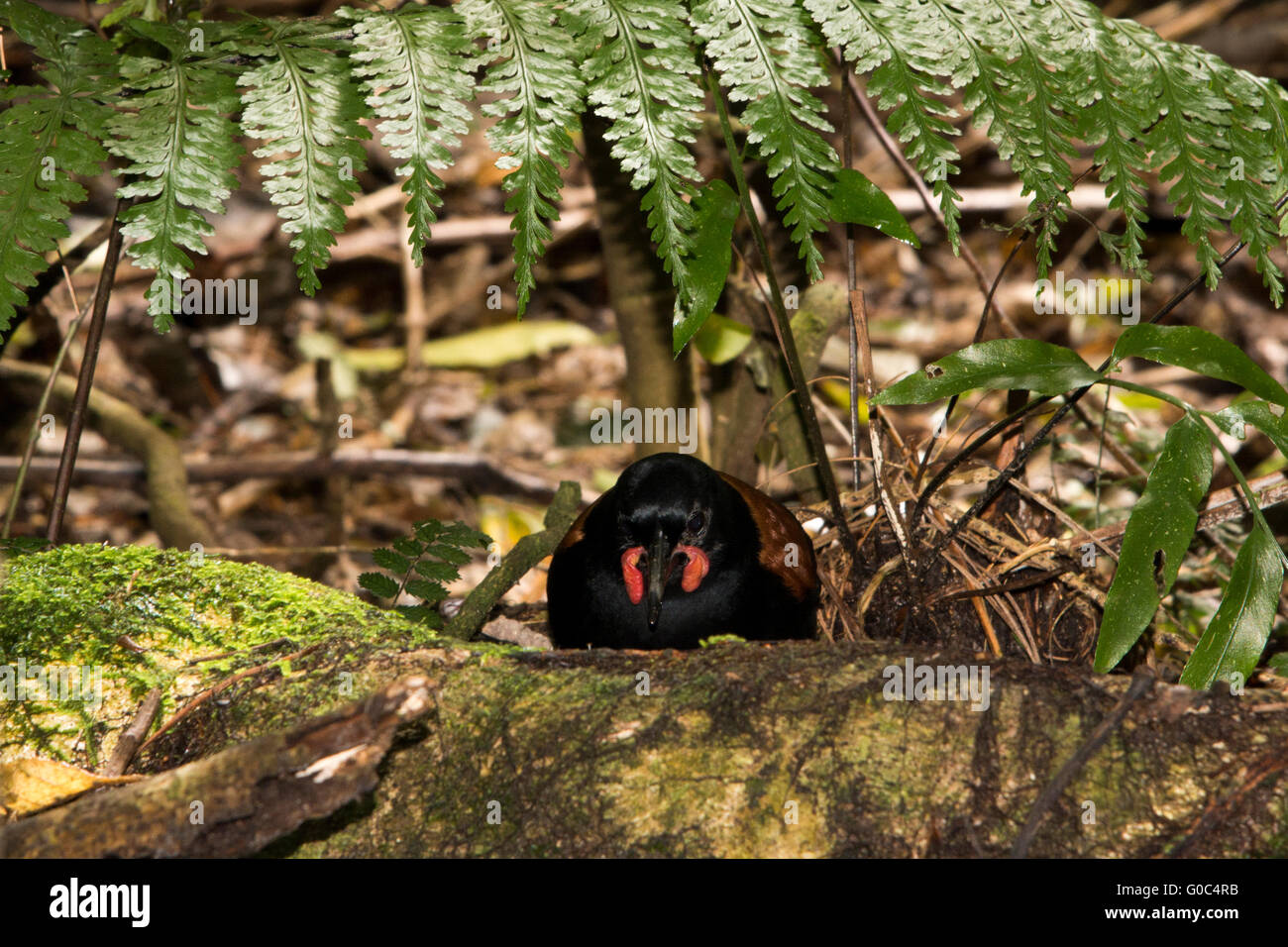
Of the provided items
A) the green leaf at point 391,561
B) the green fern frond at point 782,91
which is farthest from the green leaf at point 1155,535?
the green leaf at point 391,561

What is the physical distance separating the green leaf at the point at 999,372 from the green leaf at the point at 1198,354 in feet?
0.33

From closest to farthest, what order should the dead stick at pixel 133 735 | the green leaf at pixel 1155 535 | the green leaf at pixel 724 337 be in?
the dead stick at pixel 133 735
the green leaf at pixel 1155 535
the green leaf at pixel 724 337

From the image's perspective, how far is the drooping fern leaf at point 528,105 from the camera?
2.24m

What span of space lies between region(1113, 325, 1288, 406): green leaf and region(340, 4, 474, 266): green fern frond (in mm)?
1388

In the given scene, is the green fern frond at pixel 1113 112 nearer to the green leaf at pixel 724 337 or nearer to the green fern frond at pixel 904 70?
the green fern frond at pixel 904 70

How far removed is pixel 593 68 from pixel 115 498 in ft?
15.1

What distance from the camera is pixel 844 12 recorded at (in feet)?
7.93

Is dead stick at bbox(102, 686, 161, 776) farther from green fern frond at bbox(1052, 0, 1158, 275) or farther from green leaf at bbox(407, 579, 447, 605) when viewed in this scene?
green fern frond at bbox(1052, 0, 1158, 275)

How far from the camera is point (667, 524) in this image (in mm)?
3023

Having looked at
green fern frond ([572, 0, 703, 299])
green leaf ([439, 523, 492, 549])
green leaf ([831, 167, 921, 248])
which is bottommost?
green leaf ([439, 523, 492, 549])

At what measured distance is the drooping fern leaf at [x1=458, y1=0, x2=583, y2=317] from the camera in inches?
88.2

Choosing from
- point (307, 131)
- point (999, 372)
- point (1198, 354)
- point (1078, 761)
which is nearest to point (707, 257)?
point (999, 372)

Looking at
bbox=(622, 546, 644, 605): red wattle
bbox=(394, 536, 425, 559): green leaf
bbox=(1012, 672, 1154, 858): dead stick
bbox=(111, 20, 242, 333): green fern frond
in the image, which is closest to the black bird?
bbox=(622, 546, 644, 605): red wattle

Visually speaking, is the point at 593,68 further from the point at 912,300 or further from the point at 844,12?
the point at 912,300
